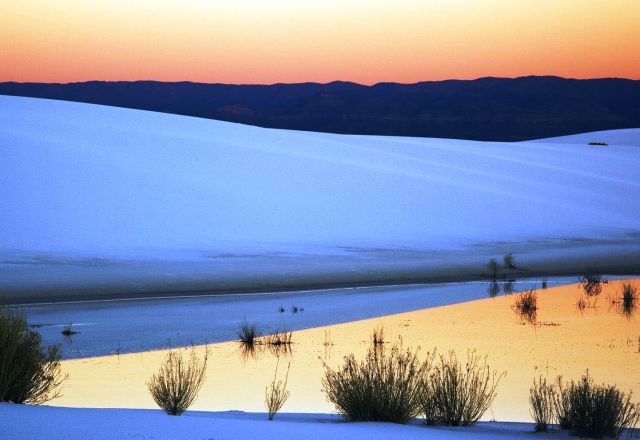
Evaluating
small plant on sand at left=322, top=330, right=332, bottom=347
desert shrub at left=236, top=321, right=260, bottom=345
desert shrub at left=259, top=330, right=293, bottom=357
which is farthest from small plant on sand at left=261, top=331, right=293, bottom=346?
small plant on sand at left=322, top=330, right=332, bottom=347

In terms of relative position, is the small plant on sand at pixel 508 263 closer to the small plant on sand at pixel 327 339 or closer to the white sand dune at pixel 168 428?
the small plant on sand at pixel 327 339

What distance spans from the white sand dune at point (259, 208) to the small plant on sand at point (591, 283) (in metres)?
2.16

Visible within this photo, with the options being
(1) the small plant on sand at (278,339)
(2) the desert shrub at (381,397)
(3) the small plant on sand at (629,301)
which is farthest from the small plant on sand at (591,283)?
(2) the desert shrub at (381,397)

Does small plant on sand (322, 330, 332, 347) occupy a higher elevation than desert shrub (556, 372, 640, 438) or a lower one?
higher

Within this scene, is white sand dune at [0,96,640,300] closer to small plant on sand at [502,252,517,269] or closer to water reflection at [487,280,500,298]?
small plant on sand at [502,252,517,269]

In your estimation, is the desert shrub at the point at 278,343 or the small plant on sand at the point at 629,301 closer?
the desert shrub at the point at 278,343

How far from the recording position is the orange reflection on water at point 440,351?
10.0 metres

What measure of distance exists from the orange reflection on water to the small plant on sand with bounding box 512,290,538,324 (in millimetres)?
99

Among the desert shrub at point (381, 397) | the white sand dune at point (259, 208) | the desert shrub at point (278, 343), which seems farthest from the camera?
the white sand dune at point (259, 208)

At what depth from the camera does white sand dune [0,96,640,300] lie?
76.0ft

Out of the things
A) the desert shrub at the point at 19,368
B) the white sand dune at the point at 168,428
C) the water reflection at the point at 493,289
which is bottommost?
the white sand dune at the point at 168,428

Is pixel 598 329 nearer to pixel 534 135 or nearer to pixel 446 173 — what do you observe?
pixel 446 173

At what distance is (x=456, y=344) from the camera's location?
13.4 m

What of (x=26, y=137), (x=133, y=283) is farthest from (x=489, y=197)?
(x=133, y=283)
